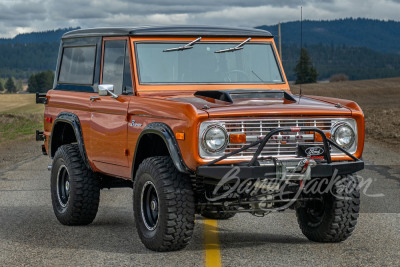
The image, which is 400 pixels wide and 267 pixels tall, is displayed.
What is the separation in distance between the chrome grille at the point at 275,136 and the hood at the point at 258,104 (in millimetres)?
69

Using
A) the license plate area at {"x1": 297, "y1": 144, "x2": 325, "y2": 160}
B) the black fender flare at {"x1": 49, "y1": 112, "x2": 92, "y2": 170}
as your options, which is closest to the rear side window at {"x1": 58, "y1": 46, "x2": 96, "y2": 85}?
the black fender flare at {"x1": 49, "y1": 112, "x2": 92, "y2": 170}

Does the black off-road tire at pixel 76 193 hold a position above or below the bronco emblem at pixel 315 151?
below

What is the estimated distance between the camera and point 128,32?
25.4 ft

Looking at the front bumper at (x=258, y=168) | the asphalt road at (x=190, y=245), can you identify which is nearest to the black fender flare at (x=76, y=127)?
the asphalt road at (x=190, y=245)

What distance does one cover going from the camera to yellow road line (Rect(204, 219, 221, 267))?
244 inches

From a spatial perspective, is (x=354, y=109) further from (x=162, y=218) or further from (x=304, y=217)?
(x=162, y=218)

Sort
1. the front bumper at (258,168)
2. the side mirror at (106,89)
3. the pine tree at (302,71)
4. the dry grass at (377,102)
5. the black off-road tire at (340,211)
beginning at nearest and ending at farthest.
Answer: the front bumper at (258,168), the black off-road tire at (340,211), the side mirror at (106,89), the pine tree at (302,71), the dry grass at (377,102)

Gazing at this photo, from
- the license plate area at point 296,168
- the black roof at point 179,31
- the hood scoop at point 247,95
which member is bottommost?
the license plate area at point 296,168

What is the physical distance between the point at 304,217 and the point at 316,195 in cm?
55

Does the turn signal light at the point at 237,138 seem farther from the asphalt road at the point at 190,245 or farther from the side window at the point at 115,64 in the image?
the side window at the point at 115,64

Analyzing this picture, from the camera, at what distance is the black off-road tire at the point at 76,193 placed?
8117 mm

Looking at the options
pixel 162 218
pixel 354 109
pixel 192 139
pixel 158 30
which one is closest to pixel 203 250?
pixel 162 218

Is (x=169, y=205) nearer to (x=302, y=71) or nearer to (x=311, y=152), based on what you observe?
(x=311, y=152)

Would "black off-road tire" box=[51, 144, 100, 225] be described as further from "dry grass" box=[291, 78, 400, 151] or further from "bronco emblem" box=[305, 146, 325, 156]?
"dry grass" box=[291, 78, 400, 151]
